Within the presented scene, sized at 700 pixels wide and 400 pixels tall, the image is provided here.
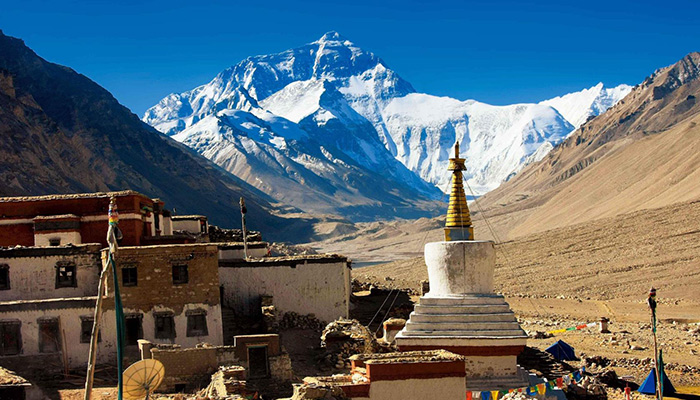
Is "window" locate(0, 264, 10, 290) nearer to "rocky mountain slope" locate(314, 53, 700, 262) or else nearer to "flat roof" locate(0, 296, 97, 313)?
"flat roof" locate(0, 296, 97, 313)

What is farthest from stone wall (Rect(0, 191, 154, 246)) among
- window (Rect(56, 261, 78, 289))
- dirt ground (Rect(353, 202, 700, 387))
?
dirt ground (Rect(353, 202, 700, 387))

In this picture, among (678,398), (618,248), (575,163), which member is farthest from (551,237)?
(575,163)

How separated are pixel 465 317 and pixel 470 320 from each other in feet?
0.42

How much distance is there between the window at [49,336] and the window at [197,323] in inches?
123

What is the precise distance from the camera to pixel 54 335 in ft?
69.1

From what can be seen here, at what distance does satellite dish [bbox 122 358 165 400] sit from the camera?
14.8 meters

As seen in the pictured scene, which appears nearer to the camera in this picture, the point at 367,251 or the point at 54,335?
the point at 54,335

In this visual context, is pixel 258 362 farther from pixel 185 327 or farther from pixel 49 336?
pixel 49 336

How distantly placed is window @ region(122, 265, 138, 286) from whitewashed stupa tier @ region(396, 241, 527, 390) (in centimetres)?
708

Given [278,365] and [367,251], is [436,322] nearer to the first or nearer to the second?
[278,365]

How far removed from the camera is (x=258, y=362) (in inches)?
771

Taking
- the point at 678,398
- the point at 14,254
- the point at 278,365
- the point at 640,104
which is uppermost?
the point at 640,104

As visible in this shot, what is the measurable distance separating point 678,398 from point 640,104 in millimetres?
152944

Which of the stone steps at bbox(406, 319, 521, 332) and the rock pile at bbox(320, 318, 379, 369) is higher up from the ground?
the stone steps at bbox(406, 319, 521, 332)
